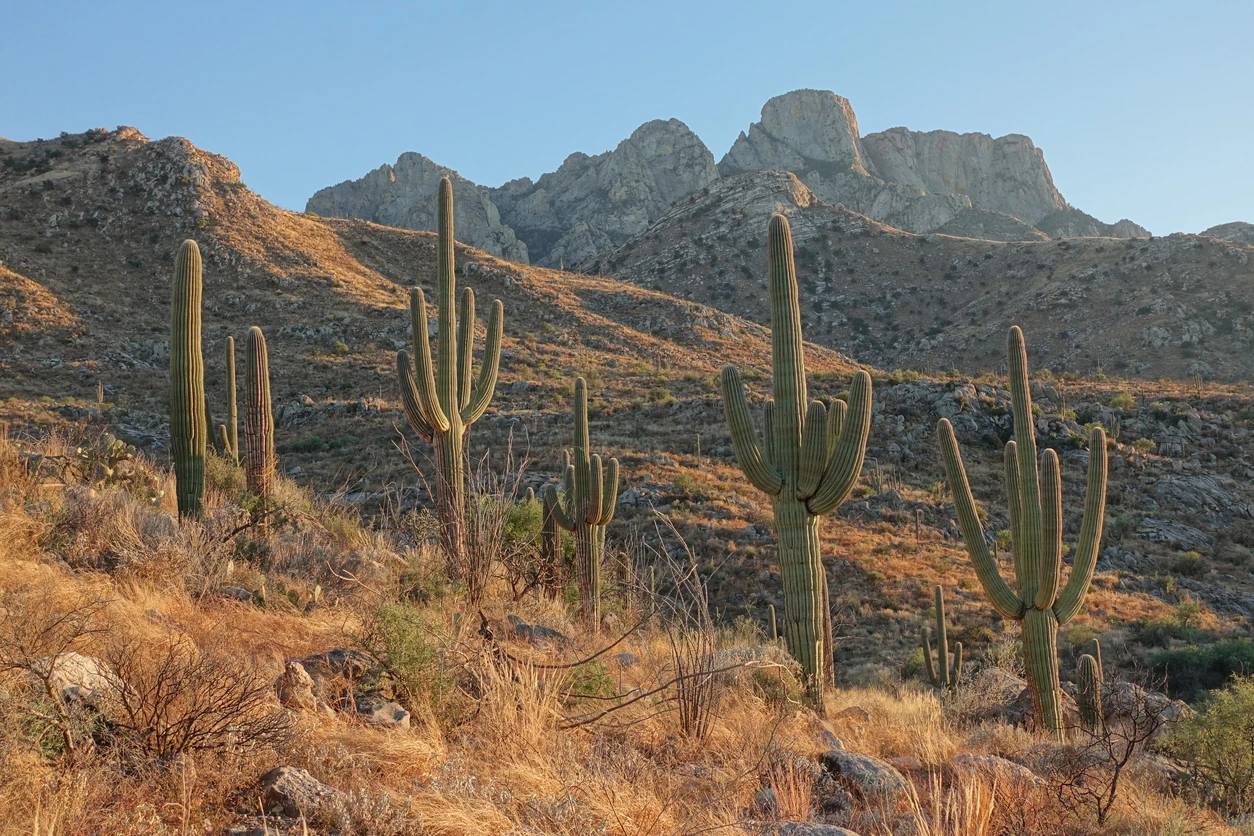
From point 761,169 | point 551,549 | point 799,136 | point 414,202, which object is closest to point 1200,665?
point 551,549

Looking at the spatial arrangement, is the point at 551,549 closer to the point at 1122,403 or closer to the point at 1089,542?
the point at 1089,542

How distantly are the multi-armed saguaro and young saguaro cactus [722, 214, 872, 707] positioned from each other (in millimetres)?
3328

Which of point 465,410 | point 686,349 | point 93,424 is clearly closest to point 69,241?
point 93,424

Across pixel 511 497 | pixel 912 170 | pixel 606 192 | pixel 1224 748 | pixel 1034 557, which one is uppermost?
pixel 912 170

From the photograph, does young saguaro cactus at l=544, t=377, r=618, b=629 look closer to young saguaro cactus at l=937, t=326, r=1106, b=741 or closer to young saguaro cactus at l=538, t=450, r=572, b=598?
young saguaro cactus at l=538, t=450, r=572, b=598

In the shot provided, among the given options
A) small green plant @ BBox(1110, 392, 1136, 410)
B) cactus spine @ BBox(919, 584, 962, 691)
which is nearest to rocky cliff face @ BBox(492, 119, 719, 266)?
small green plant @ BBox(1110, 392, 1136, 410)

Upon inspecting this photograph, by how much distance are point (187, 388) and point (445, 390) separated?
2.81 meters

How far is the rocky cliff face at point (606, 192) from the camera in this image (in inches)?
4026

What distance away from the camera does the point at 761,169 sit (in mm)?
102188

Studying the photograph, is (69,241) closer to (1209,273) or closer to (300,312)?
(300,312)

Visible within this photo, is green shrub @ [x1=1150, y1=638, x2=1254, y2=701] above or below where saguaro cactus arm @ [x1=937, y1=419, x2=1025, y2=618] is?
below

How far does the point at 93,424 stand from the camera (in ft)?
71.8

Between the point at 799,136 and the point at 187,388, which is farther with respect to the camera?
the point at 799,136

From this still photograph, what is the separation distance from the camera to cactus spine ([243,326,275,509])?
375 inches
